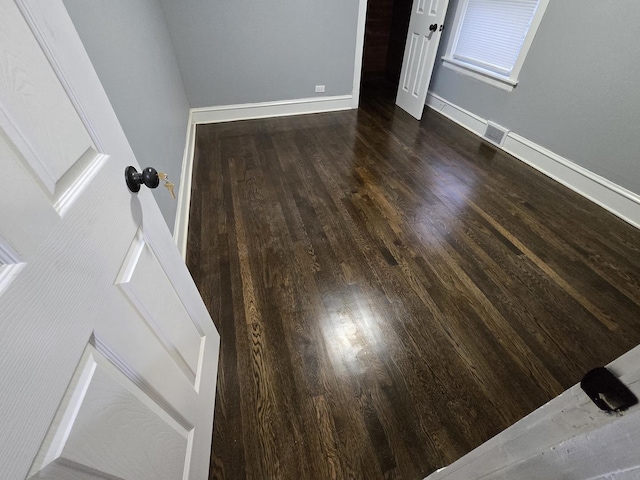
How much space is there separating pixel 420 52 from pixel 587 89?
1682 millimetres

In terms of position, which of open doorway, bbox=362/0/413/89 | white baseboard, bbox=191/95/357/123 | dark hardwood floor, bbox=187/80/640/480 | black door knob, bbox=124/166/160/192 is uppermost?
black door knob, bbox=124/166/160/192

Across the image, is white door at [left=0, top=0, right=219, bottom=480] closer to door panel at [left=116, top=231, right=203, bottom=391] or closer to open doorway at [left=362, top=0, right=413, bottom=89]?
door panel at [left=116, top=231, right=203, bottom=391]

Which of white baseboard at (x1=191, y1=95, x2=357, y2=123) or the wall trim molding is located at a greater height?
the wall trim molding

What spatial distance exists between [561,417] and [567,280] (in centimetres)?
168

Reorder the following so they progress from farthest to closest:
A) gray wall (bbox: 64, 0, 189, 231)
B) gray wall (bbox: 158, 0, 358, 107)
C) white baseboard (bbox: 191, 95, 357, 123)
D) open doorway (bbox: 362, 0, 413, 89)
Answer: open doorway (bbox: 362, 0, 413, 89)
white baseboard (bbox: 191, 95, 357, 123)
gray wall (bbox: 158, 0, 358, 107)
gray wall (bbox: 64, 0, 189, 231)

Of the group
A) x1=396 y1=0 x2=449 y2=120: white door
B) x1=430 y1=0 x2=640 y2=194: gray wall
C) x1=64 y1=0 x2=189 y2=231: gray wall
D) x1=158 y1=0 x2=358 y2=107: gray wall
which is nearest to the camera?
x1=64 y1=0 x2=189 y2=231: gray wall

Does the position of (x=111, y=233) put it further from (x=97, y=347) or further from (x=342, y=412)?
(x=342, y=412)

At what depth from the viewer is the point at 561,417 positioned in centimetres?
40

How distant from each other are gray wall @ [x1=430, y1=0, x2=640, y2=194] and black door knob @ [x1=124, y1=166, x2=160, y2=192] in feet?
9.49

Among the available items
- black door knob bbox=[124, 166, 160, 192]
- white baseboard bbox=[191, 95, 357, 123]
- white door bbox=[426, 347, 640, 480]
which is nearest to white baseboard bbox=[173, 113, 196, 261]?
white baseboard bbox=[191, 95, 357, 123]

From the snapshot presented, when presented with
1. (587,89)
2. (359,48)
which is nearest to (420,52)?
Answer: (359,48)

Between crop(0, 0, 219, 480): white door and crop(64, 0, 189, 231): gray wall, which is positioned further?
crop(64, 0, 189, 231): gray wall

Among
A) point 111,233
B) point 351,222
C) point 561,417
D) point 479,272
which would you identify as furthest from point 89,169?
point 479,272

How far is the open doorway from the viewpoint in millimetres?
4539
